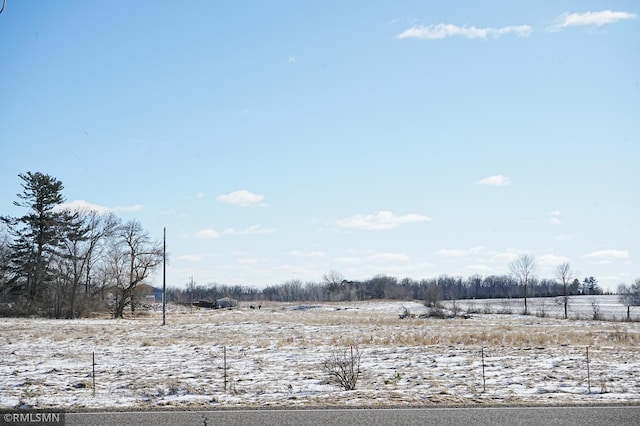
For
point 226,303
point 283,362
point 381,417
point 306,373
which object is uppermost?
point 381,417

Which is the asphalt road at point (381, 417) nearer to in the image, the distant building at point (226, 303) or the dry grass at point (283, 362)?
the dry grass at point (283, 362)

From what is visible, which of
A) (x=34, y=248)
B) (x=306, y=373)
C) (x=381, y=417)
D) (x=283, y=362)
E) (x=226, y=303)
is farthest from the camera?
(x=226, y=303)

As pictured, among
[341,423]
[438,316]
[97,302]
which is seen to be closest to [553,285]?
[438,316]

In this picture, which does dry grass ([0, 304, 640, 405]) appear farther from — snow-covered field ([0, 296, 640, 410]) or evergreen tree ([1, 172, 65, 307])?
evergreen tree ([1, 172, 65, 307])

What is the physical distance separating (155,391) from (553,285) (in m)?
205

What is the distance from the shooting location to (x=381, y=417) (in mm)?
9992

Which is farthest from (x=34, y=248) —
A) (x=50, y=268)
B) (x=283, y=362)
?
(x=283, y=362)

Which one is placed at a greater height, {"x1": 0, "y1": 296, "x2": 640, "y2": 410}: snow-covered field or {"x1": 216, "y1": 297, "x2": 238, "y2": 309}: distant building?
{"x1": 0, "y1": 296, "x2": 640, "y2": 410}: snow-covered field

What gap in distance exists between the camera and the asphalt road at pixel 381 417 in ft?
31.3

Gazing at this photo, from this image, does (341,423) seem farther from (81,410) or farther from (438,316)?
(438,316)

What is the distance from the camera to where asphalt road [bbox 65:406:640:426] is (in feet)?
31.3

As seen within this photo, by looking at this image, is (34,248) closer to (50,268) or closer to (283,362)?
(50,268)

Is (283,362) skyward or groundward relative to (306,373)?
groundward

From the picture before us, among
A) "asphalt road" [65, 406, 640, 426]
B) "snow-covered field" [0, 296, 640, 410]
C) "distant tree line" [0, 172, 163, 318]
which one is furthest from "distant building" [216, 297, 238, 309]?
"asphalt road" [65, 406, 640, 426]
